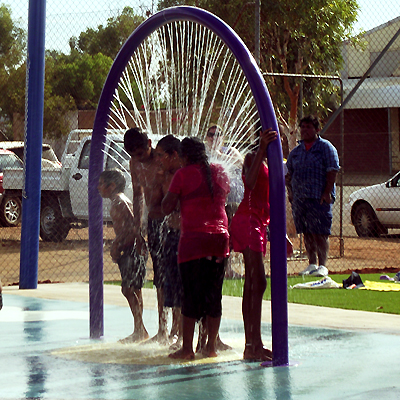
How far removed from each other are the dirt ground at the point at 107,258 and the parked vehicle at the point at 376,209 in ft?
1.05

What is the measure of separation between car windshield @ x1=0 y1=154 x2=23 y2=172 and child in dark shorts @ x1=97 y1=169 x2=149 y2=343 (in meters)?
11.8

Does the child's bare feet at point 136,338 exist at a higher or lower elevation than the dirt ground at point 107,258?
lower

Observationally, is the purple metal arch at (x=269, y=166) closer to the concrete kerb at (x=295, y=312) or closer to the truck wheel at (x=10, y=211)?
the concrete kerb at (x=295, y=312)

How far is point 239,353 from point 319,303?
Result: 225 cm

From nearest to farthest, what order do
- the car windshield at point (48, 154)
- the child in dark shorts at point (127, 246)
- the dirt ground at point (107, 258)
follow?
the child in dark shorts at point (127, 246), the dirt ground at point (107, 258), the car windshield at point (48, 154)

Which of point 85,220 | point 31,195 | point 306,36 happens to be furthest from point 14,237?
point 306,36

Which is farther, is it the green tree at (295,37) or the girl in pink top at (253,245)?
the green tree at (295,37)

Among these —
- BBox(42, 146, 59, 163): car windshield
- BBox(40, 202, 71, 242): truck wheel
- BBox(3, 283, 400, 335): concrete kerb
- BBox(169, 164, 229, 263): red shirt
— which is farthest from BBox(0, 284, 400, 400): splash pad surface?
BBox(42, 146, 59, 163): car windshield

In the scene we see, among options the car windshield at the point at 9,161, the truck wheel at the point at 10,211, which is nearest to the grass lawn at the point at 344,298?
the truck wheel at the point at 10,211

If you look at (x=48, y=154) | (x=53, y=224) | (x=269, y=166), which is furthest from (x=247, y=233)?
(x=48, y=154)

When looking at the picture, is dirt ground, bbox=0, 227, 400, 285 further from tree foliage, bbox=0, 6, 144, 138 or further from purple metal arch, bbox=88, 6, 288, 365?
purple metal arch, bbox=88, 6, 288, 365

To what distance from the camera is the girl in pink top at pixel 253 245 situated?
16.5 ft

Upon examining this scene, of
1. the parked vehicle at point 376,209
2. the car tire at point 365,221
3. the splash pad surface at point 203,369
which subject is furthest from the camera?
the car tire at point 365,221

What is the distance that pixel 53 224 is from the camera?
1366cm
